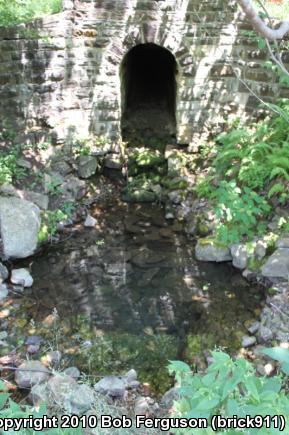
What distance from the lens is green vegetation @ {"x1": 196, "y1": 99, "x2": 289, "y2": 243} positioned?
6.78 metres

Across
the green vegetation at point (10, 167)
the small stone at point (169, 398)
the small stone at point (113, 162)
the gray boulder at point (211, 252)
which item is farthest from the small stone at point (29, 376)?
the small stone at point (113, 162)

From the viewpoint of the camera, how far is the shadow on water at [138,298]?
5355 mm

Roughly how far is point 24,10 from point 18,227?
3.77m

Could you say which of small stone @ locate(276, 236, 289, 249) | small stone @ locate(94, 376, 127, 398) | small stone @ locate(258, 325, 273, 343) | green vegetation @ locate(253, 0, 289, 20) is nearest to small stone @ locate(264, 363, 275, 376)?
small stone @ locate(258, 325, 273, 343)

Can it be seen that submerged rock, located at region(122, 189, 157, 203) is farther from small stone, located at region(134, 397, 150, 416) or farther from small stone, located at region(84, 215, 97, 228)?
small stone, located at region(134, 397, 150, 416)

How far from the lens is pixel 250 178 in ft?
23.3

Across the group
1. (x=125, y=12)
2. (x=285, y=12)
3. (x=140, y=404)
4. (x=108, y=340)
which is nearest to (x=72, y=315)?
(x=108, y=340)

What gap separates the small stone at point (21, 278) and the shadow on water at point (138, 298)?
5.7 inches

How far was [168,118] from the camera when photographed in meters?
9.97

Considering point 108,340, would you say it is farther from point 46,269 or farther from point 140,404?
point 46,269

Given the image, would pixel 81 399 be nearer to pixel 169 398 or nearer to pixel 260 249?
pixel 169 398

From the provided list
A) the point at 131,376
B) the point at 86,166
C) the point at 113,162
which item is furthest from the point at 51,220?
the point at 131,376

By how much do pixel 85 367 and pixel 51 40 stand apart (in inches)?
219

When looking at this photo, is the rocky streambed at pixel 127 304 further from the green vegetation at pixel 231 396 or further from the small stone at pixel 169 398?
the green vegetation at pixel 231 396
